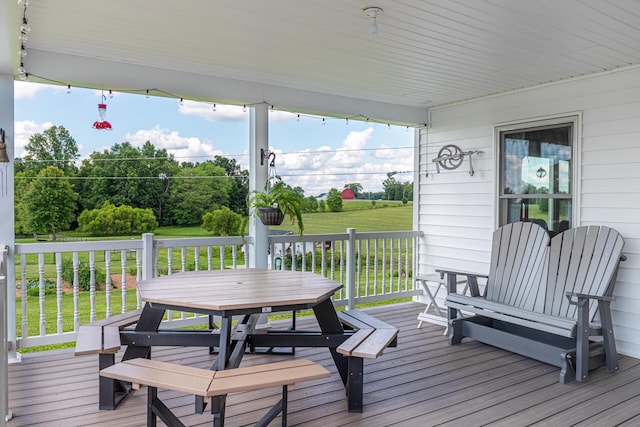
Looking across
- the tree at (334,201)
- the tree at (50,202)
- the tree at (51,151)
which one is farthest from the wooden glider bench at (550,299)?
the tree at (51,151)

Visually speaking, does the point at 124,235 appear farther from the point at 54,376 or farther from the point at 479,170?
the point at 479,170

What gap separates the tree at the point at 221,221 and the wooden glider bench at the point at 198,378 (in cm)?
318

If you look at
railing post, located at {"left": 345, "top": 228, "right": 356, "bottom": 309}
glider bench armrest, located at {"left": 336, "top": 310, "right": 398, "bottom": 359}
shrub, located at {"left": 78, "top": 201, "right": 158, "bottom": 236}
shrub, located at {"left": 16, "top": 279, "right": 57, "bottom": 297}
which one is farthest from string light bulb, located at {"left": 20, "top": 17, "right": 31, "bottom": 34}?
railing post, located at {"left": 345, "top": 228, "right": 356, "bottom": 309}

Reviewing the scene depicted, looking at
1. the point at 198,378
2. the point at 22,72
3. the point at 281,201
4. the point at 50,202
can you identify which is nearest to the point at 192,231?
the point at 50,202

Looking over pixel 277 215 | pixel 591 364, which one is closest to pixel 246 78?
pixel 277 215

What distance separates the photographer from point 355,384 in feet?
9.02

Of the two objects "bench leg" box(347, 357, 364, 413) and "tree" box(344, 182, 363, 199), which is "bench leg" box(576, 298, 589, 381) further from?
"tree" box(344, 182, 363, 199)

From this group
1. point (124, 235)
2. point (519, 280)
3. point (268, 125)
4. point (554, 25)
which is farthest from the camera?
point (124, 235)

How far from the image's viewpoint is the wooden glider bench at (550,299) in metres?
3.39

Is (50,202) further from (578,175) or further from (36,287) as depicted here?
(578,175)

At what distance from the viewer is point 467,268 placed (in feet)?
17.6

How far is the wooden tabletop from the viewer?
2.59 meters

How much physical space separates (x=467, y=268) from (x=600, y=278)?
1.82 metres

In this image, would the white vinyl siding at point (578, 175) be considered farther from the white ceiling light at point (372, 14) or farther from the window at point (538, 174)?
the white ceiling light at point (372, 14)
